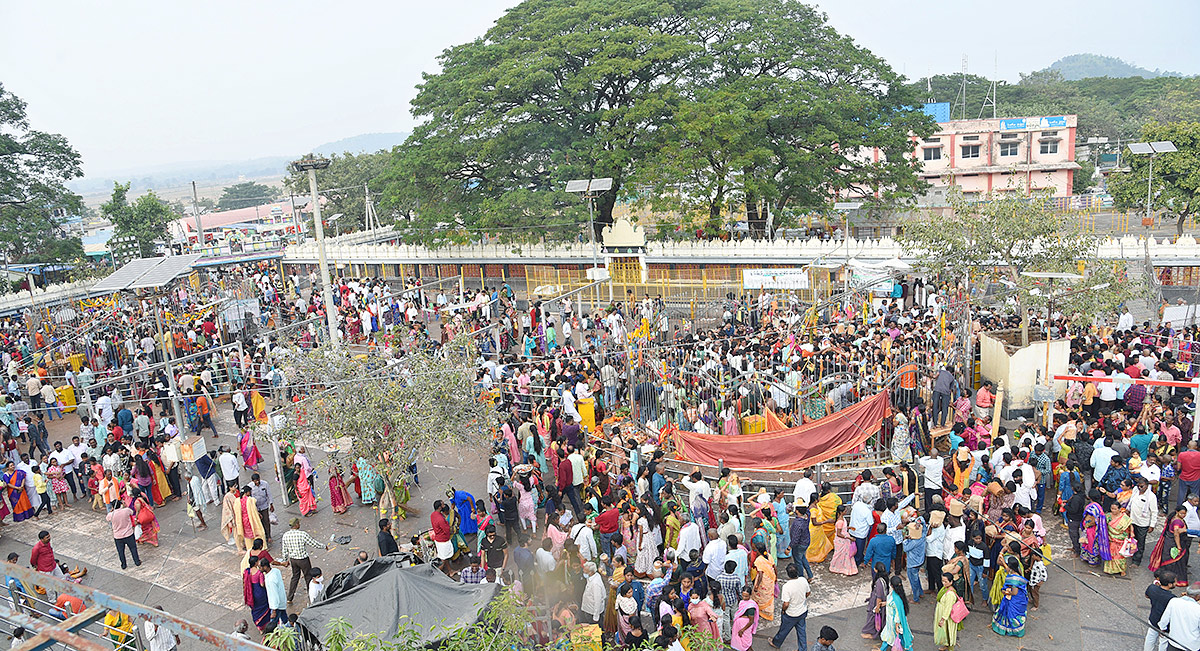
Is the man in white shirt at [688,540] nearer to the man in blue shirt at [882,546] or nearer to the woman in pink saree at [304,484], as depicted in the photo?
the man in blue shirt at [882,546]

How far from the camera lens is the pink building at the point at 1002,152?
152 feet

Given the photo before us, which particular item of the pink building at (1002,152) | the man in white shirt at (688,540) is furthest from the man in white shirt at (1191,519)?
the pink building at (1002,152)

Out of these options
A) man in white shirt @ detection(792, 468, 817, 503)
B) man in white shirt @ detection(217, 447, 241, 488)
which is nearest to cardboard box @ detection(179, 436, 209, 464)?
man in white shirt @ detection(217, 447, 241, 488)

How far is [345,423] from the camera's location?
31.5 feet

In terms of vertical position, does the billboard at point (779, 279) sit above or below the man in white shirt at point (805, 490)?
above

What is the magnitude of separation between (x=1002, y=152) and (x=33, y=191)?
4866 centimetres

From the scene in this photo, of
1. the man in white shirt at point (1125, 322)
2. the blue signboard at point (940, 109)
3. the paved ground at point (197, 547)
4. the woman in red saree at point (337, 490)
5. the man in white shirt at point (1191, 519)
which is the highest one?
the blue signboard at point (940, 109)

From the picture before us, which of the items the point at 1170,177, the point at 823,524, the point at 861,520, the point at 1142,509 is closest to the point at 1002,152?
the point at 1170,177

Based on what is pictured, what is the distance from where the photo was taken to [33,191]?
97.2 ft

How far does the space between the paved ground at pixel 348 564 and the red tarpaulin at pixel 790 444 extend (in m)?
1.72

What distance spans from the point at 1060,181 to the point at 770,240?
3057cm

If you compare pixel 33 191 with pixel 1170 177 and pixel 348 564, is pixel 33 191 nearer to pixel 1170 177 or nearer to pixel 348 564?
pixel 348 564

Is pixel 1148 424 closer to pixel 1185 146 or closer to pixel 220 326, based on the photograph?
pixel 220 326

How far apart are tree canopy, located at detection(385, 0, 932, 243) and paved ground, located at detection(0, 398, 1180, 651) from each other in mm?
14885
